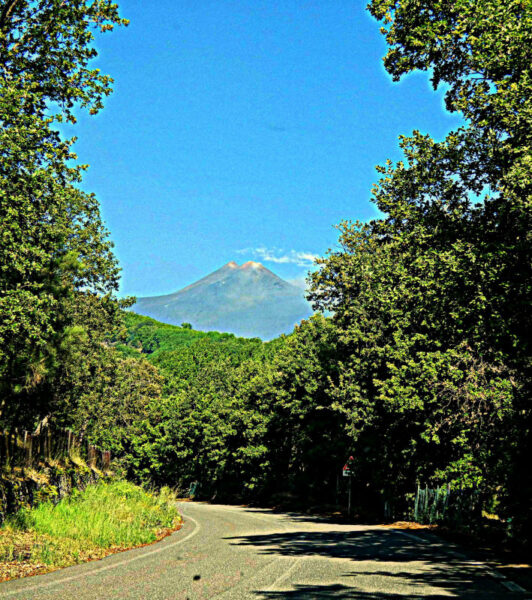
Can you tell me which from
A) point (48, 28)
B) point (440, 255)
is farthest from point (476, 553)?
point (48, 28)

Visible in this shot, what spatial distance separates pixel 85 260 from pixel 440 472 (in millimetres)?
20152

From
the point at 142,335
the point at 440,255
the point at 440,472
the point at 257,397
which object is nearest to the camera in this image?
the point at 440,255

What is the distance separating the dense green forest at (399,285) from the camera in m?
11.0

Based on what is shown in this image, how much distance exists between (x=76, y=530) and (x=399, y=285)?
15804mm

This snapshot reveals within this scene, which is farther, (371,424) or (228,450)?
(228,450)

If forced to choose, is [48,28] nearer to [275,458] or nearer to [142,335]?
[275,458]

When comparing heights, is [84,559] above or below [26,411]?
below

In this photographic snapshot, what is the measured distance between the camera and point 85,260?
29.2m

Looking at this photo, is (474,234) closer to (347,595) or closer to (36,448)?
(347,595)

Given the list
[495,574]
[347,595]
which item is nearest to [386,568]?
[495,574]

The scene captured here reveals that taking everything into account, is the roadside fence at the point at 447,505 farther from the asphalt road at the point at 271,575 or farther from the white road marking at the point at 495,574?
the white road marking at the point at 495,574

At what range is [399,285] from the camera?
23047 mm

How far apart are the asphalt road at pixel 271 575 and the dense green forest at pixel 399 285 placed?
14.2ft

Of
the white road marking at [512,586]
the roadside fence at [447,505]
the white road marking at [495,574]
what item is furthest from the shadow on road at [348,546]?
the roadside fence at [447,505]
